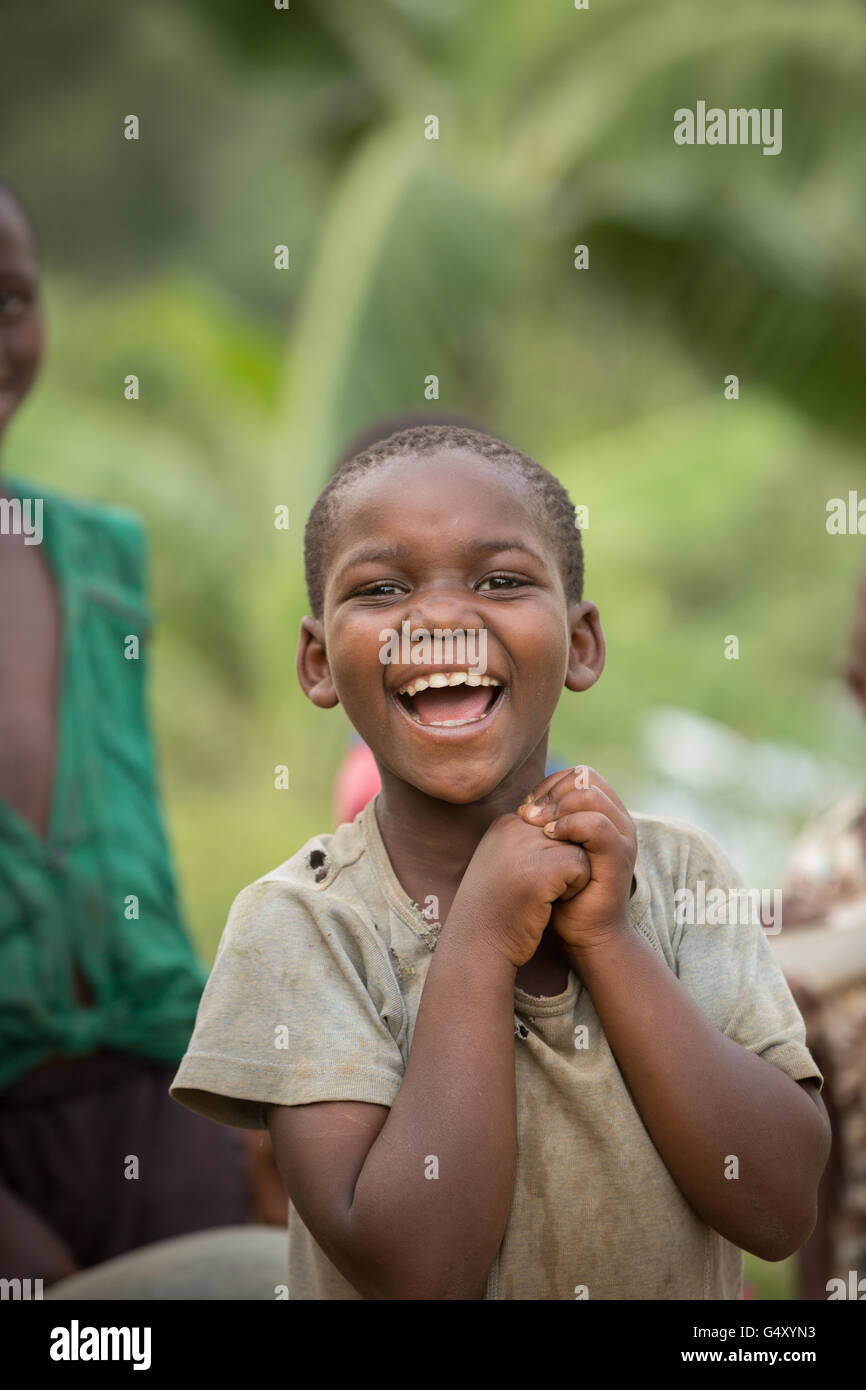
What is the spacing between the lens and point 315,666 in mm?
1591

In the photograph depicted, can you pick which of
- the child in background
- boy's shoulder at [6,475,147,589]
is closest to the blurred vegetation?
boy's shoulder at [6,475,147,589]

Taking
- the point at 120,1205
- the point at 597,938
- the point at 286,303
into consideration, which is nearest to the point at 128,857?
the point at 120,1205

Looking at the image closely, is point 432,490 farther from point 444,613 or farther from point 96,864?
point 96,864

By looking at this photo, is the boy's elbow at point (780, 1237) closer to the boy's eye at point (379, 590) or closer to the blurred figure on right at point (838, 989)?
the boy's eye at point (379, 590)

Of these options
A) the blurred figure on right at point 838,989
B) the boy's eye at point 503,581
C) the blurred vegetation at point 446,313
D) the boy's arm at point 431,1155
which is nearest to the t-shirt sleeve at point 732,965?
the boy's arm at point 431,1155

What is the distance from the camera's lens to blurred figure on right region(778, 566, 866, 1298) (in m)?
2.38

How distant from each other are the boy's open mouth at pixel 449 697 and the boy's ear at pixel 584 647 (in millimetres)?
142

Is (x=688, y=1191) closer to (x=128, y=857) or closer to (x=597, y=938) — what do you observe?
(x=597, y=938)

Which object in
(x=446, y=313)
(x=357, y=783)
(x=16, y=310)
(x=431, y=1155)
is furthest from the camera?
(x=446, y=313)

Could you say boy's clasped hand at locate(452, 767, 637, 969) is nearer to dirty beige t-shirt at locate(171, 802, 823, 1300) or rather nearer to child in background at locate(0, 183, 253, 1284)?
dirty beige t-shirt at locate(171, 802, 823, 1300)

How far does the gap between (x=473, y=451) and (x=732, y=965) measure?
563mm

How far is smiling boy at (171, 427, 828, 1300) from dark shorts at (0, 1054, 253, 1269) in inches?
33.8

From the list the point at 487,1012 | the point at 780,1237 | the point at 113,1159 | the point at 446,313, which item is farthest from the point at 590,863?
the point at 446,313

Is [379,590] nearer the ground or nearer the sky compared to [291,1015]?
nearer the sky
